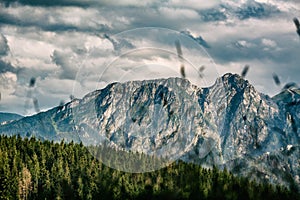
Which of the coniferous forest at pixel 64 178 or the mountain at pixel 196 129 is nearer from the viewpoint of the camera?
the mountain at pixel 196 129

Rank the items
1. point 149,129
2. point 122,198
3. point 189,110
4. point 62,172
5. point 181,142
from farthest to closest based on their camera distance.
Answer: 1. point 62,172
2. point 122,198
3. point 149,129
4. point 189,110
5. point 181,142

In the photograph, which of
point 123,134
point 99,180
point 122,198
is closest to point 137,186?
point 122,198

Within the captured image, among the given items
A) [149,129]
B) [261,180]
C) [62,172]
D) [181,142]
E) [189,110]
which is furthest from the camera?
[62,172]

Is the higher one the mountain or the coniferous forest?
the coniferous forest

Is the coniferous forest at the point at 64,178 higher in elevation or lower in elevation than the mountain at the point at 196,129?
higher

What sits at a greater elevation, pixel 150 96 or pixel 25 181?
pixel 25 181

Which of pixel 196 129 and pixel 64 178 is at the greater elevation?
pixel 64 178

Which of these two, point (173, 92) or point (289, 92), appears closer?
point (289, 92)

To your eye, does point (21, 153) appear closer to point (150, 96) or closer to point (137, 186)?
point (137, 186)

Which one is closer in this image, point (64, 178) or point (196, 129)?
point (196, 129)

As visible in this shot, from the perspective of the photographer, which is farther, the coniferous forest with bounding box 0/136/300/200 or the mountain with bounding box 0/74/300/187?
the coniferous forest with bounding box 0/136/300/200

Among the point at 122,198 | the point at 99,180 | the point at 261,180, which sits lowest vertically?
the point at 261,180

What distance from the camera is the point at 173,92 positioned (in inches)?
1125

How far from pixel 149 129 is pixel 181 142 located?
15283 millimetres
